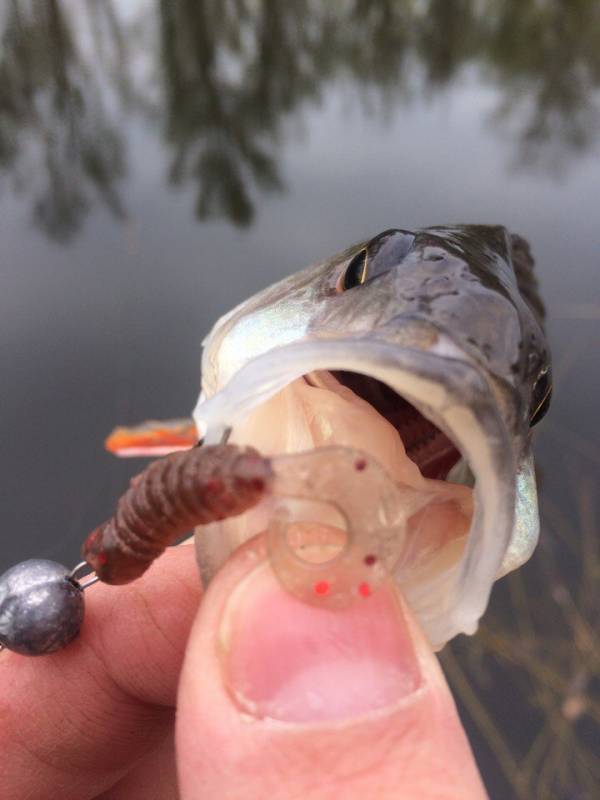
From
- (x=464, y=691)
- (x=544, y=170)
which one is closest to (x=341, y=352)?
(x=464, y=691)

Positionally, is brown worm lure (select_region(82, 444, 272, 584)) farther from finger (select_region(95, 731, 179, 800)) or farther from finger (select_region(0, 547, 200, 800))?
finger (select_region(95, 731, 179, 800))

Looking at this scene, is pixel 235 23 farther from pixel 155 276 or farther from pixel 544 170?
pixel 155 276

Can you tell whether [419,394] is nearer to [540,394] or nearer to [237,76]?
[540,394]

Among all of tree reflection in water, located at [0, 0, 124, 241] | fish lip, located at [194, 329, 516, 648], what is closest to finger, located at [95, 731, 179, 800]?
fish lip, located at [194, 329, 516, 648]

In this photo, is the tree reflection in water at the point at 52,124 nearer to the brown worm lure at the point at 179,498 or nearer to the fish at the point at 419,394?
the fish at the point at 419,394

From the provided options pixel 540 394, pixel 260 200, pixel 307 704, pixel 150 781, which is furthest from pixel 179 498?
pixel 260 200

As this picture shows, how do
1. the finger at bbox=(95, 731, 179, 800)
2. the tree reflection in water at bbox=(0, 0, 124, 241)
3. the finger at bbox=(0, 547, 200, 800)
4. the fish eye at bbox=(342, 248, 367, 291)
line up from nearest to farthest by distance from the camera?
1. the fish eye at bbox=(342, 248, 367, 291)
2. the finger at bbox=(0, 547, 200, 800)
3. the finger at bbox=(95, 731, 179, 800)
4. the tree reflection in water at bbox=(0, 0, 124, 241)

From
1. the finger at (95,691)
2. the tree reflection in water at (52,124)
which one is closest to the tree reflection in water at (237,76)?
the tree reflection in water at (52,124)
